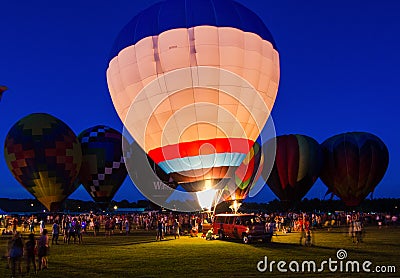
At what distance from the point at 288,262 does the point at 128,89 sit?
14.2 m

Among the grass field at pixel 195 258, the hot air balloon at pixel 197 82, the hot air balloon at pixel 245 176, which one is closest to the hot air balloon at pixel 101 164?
the hot air balloon at pixel 245 176

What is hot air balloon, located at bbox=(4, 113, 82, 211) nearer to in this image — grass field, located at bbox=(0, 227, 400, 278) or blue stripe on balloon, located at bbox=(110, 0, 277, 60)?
blue stripe on balloon, located at bbox=(110, 0, 277, 60)

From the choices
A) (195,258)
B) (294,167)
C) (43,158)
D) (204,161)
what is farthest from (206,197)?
(294,167)

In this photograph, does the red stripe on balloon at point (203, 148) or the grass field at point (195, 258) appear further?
the red stripe on balloon at point (203, 148)

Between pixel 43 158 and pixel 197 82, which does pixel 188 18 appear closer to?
pixel 197 82

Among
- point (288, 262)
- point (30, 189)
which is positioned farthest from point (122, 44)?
point (288, 262)

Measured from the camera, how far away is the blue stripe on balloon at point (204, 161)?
24.0 metres

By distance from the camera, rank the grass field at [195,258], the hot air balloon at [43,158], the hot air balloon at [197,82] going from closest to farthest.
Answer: the grass field at [195,258] < the hot air balloon at [197,82] < the hot air balloon at [43,158]

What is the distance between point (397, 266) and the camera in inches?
506

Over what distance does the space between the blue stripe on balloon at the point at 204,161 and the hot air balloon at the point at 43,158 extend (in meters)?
10.0

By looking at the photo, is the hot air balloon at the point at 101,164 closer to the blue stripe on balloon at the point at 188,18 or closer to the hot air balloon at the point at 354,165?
the blue stripe on balloon at the point at 188,18

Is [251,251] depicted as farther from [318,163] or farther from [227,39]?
[318,163]

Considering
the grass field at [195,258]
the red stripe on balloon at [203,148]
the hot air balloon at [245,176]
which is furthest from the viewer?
the hot air balloon at [245,176]

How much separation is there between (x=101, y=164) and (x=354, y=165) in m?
18.5
